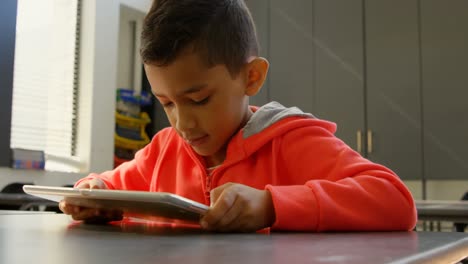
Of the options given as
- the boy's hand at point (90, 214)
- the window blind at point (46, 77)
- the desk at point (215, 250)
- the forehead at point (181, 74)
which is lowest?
the boy's hand at point (90, 214)

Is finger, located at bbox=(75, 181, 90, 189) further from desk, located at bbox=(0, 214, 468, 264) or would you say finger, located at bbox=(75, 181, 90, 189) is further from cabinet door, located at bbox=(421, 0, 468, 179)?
cabinet door, located at bbox=(421, 0, 468, 179)

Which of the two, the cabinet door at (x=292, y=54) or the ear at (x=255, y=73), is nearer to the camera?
the ear at (x=255, y=73)

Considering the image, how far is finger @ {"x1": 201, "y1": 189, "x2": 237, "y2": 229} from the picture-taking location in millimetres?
668

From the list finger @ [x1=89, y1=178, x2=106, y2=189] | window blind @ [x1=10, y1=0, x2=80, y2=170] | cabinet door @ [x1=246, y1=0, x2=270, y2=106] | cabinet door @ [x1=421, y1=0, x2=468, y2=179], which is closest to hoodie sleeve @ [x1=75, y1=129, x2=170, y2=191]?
finger @ [x1=89, y1=178, x2=106, y2=189]

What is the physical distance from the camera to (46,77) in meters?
3.83

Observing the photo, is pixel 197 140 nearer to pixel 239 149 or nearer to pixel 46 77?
pixel 239 149

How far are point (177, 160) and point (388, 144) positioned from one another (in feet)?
9.79

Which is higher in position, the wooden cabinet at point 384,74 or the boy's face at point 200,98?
the wooden cabinet at point 384,74

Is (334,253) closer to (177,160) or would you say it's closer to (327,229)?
(327,229)

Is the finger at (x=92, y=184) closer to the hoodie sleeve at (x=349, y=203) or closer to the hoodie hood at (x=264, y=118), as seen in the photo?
the hoodie hood at (x=264, y=118)

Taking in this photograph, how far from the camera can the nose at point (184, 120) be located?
0.93m

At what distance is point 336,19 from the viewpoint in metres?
4.24

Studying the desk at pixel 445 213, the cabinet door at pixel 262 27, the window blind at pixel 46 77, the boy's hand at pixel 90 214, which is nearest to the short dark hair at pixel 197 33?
the boy's hand at pixel 90 214

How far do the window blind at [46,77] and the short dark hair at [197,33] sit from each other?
113 inches
